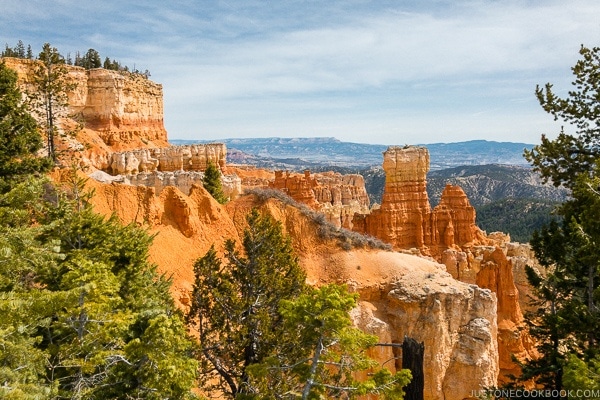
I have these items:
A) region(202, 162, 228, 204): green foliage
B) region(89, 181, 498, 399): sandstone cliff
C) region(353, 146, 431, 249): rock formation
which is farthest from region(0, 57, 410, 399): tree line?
region(353, 146, 431, 249): rock formation

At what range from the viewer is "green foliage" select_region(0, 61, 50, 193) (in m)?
15.4

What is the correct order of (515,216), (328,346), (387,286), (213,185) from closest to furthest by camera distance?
1. (328,346)
2. (387,286)
3. (213,185)
4. (515,216)

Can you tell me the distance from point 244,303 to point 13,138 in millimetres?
10012

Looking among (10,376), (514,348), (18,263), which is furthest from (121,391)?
(514,348)

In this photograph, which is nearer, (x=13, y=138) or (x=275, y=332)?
(x=275, y=332)

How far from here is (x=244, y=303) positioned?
503 inches

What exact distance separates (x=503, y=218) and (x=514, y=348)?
3428 inches

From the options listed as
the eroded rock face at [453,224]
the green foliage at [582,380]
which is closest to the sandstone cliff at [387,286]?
the green foliage at [582,380]

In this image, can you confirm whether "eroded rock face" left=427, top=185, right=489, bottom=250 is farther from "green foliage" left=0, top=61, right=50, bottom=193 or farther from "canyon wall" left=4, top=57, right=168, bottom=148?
"green foliage" left=0, top=61, right=50, bottom=193

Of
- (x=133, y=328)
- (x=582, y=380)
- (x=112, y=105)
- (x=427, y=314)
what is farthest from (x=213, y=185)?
(x=112, y=105)

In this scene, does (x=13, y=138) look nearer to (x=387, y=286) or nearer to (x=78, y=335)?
(x=78, y=335)

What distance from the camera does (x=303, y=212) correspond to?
27.3 meters

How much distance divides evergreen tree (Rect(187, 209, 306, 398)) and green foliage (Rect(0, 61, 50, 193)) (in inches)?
281

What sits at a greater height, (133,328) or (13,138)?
(13,138)
